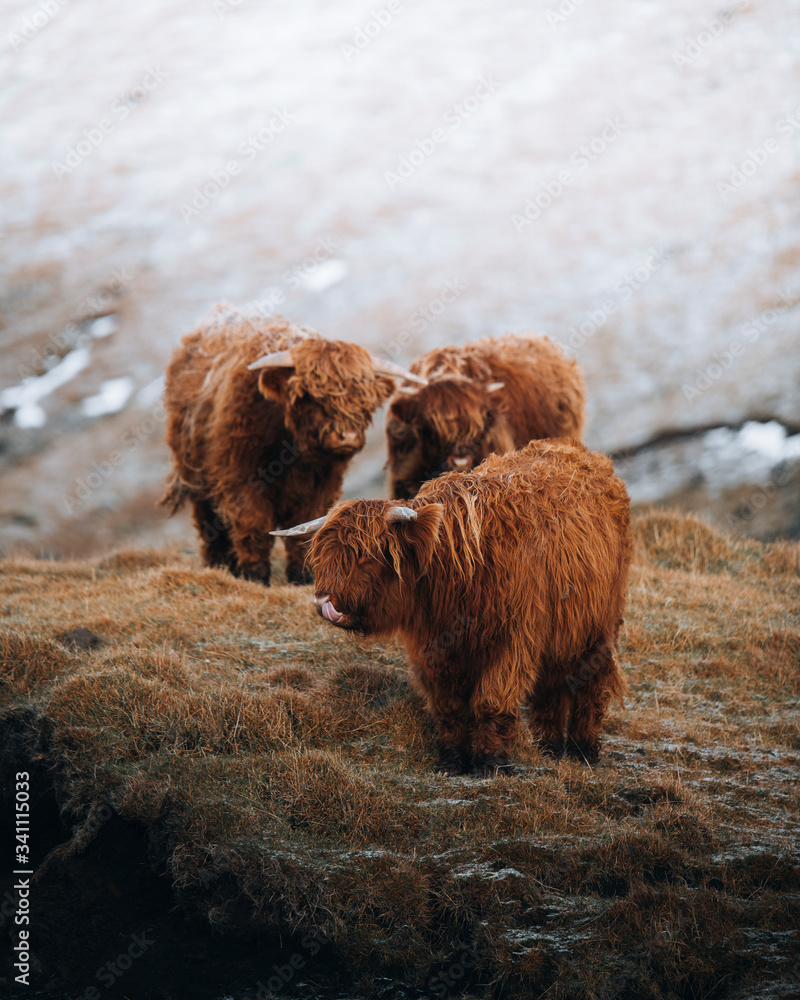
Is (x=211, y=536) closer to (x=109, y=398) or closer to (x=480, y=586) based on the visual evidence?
(x=480, y=586)

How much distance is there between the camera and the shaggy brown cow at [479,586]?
13.1 ft

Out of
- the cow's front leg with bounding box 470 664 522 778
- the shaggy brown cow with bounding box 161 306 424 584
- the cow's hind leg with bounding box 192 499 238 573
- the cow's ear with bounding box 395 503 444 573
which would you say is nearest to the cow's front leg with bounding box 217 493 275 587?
the shaggy brown cow with bounding box 161 306 424 584

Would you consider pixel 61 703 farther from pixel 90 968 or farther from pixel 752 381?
pixel 752 381

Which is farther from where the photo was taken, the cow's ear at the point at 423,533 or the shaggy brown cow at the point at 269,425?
the shaggy brown cow at the point at 269,425

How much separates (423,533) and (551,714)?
1.24 metres

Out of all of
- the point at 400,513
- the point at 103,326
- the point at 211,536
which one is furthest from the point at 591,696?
the point at 103,326

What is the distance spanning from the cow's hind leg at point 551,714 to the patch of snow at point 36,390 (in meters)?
9.71

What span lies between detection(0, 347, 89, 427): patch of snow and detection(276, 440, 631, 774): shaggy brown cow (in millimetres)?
9474

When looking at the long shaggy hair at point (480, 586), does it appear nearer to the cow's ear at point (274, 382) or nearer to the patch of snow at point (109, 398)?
the cow's ear at point (274, 382)

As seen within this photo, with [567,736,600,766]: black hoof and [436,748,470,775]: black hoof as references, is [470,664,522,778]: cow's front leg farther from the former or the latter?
[567,736,600,766]: black hoof

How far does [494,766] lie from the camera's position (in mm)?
4207

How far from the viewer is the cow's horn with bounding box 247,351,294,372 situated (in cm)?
666

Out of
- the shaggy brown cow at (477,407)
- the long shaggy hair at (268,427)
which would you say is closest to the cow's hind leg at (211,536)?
the long shaggy hair at (268,427)

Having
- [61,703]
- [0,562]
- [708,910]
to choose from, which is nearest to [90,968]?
[61,703]
